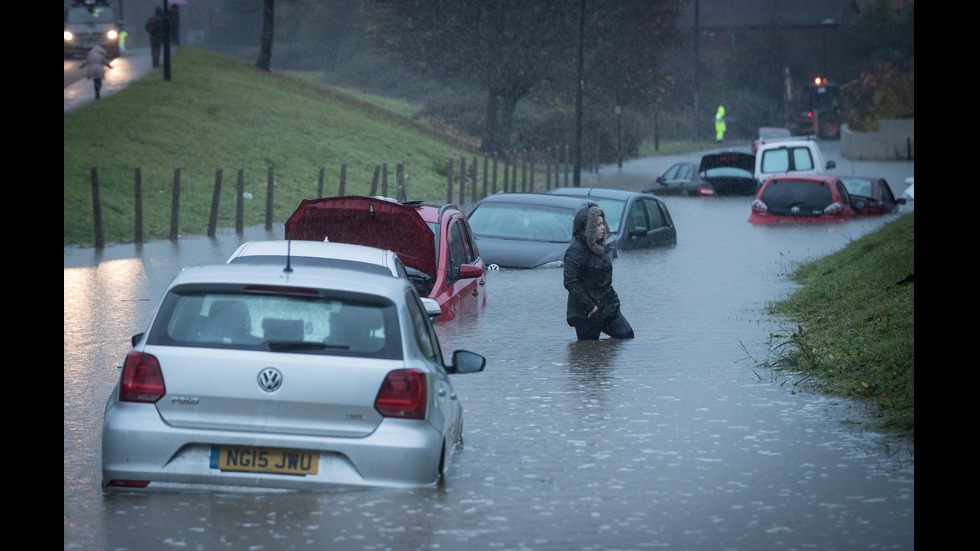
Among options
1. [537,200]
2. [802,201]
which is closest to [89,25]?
[802,201]

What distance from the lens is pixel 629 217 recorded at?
23.0 meters

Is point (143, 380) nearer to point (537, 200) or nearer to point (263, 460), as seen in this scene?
point (263, 460)

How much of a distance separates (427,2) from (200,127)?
17.0m

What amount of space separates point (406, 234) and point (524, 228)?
6.38 meters

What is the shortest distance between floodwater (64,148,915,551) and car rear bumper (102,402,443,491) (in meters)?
0.16

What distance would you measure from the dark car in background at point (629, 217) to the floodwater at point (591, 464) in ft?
18.9

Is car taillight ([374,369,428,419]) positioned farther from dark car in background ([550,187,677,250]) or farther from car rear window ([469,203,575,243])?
dark car in background ([550,187,677,250])

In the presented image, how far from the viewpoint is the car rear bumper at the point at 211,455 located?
6.64 m

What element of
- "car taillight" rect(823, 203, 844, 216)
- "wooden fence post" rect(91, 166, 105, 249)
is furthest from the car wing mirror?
"car taillight" rect(823, 203, 844, 216)

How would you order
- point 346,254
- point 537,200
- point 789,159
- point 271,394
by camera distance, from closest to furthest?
point 271,394
point 346,254
point 537,200
point 789,159
